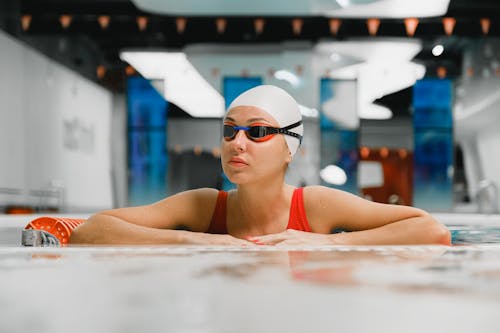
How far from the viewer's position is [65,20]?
9602 mm

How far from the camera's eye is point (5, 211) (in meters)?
7.88

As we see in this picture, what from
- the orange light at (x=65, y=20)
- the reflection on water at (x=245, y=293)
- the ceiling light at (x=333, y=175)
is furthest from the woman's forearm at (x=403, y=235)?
the orange light at (x=65, y=20)

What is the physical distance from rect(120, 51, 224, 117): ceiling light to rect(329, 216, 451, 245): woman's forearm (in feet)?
24.3

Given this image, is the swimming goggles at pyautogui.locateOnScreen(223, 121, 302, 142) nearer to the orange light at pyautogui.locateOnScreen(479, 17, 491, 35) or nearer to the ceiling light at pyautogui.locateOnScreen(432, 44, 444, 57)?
the ceiling light at pyautogui.locateOnScreen(432, 44, 444, 57)

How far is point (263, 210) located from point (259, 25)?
7.41 meters

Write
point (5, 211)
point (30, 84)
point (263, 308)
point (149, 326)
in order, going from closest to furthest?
point (149, 326) → point (263, 308) → point (5, 211) → point (30, 84)

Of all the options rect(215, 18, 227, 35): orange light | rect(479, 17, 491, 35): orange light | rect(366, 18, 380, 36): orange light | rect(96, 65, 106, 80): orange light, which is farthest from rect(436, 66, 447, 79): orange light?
rect(96, 65, 106, 80): orange light

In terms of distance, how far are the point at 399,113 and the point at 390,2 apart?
175 cm

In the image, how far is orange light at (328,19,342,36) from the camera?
31.1 feet

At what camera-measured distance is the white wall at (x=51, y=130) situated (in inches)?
334

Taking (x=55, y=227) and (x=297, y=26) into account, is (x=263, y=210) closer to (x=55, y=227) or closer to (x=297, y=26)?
(x=55, y=227)

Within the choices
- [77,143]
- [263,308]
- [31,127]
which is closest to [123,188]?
[77,143]

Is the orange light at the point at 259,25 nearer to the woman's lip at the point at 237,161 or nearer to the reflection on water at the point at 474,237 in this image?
the reflection on water at the point at 474,237

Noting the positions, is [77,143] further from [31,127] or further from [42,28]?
[42,28]
